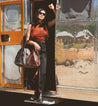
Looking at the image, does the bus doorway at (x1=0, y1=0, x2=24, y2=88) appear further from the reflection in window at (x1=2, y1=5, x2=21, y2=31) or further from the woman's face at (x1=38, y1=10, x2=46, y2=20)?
the woman's face at (x1=38, y1=10, x2=46, y2=20)

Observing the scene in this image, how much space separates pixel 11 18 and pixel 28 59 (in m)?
1.42

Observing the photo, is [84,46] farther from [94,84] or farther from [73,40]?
[94,84]

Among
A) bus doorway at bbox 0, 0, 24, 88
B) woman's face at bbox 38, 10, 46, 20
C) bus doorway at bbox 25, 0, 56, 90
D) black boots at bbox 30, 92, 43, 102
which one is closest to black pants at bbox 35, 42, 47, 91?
black boots at bbox 30, 92, 43, 102

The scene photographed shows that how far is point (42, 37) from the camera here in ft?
14.7

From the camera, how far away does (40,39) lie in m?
4.47

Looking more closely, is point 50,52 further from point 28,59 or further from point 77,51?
point 28,59

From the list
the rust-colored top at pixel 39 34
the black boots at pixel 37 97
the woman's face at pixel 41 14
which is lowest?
the black boots at pixel 37 97

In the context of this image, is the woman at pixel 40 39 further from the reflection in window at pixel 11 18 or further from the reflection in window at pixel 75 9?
the reflection in window at pixel 11 18

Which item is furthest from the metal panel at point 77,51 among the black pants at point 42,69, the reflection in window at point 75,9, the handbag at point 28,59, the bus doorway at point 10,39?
the bus doorway at point 10,39

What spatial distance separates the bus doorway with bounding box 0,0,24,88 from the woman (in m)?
0.56

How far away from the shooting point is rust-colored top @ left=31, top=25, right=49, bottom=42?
4.45 m

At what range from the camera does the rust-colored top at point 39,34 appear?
175 inches

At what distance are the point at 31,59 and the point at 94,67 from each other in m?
1.36

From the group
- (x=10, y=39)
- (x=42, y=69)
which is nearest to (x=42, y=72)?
(x=42, y=69)
